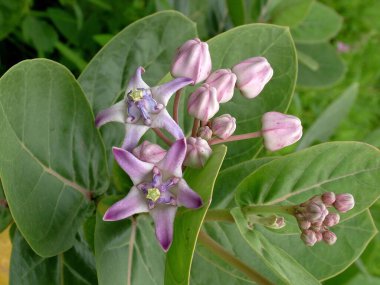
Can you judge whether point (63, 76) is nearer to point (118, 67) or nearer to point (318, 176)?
point (118, 67)

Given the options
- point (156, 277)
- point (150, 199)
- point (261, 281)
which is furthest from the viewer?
point (156, 277)

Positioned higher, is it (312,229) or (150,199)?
(150,199)

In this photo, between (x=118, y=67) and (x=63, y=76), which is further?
(x=118, y=67)

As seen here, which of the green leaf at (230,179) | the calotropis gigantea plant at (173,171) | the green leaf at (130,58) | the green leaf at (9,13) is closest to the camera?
the calotropis gigantea plant at (173,171)

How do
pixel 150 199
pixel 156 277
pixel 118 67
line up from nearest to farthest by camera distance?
pixel 150 199 → pixel 156 277 → pixel 118 67

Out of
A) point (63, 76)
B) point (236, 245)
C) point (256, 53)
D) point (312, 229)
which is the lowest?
point (236, 245)

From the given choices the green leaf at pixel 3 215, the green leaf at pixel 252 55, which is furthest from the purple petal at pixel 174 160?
the green leaf at pixel 3 215

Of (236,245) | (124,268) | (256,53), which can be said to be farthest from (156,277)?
(256,53)

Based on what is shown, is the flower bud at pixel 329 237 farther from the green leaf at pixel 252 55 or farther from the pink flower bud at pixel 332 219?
the green leaf at pixel 252 55
